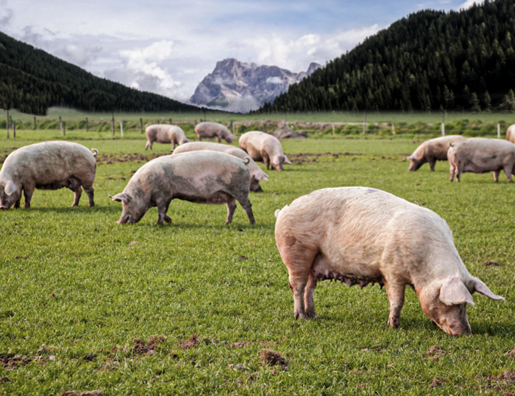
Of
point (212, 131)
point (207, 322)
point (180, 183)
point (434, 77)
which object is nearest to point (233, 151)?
point (180, 183)

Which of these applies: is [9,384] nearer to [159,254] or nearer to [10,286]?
[10,286]

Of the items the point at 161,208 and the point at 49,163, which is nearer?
the point at 161,208

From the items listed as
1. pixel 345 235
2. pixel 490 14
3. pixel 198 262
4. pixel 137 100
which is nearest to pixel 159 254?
pixel 198 262

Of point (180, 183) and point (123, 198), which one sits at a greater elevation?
point (180, 183)

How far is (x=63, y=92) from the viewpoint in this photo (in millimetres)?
117000

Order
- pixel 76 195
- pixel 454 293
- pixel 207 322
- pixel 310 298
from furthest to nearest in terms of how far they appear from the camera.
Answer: pixel 76 195 < pixel 310 298 < pixel 207 322 < pixel 454 293

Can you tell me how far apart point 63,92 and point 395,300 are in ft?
410

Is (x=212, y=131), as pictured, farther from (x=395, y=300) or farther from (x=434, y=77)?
(x=434, y=77)

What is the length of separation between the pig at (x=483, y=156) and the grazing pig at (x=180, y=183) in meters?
11.8

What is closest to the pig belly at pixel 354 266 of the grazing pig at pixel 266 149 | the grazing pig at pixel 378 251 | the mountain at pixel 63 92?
the grazing pig at pixel 378 251

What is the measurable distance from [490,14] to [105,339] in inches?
5641

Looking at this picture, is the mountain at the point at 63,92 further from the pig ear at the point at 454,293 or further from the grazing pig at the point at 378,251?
the pig ear at the point at 454,293

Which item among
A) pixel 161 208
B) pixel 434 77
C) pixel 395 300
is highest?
pixel 434 77

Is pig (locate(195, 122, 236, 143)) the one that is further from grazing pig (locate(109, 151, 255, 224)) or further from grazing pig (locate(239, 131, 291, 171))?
grazing pig (locate(109, 151, 255, 224))
